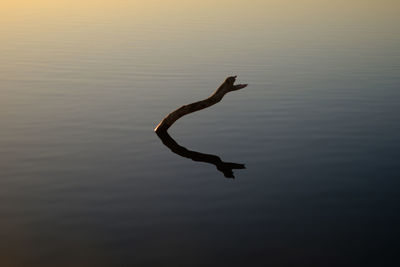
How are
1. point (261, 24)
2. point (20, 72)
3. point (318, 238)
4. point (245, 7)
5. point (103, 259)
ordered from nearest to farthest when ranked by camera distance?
point (103, 259) → point (318, 238) → point (20, 72) → point (261, 24) → point (245, 7)

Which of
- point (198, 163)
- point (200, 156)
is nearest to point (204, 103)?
point (200, 156)

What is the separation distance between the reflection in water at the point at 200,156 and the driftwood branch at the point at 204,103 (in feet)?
1.04

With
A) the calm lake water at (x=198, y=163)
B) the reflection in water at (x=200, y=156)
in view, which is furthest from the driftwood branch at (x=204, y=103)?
the calm lake water at (x=198, y=163)

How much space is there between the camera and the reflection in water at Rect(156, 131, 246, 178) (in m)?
19.9

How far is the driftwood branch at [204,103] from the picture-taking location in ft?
73.3

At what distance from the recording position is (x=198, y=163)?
20.6 metres

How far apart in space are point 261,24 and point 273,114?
129 ft

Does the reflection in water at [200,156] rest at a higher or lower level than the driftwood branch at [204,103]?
lower

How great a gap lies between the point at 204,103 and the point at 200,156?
7.64 ft

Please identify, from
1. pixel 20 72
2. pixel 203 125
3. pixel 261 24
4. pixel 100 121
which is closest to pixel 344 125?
pixel 203 125

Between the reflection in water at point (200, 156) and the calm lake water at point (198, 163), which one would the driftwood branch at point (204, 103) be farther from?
the calm lake water at point (198, 163)

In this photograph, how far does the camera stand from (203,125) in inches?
1002

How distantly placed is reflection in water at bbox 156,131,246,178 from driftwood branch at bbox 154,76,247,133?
32 centimetres

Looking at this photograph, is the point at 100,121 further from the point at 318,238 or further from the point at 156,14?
the point at 156,14
